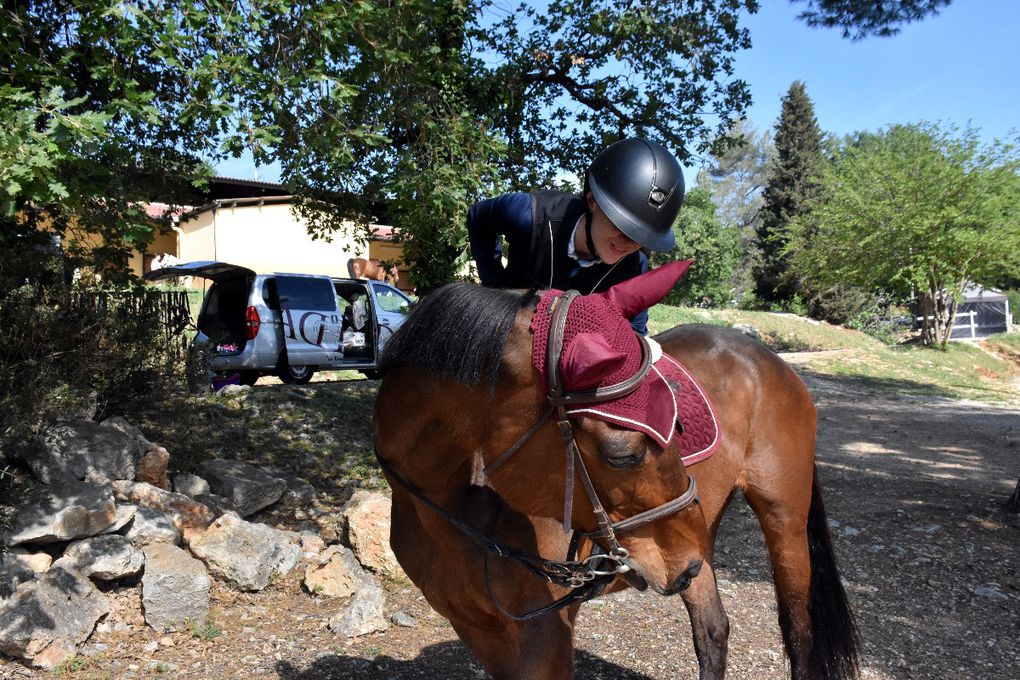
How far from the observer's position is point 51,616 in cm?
411

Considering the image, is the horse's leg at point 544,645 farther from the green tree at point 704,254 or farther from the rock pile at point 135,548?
the green tree at point 704,254

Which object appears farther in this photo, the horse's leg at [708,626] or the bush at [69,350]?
Answer: the bush at [69,350]

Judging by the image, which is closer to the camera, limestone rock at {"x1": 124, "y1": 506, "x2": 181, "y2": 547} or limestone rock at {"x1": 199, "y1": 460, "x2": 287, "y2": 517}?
limestone rock at {"x1": 124, "y1": 506, "x2": 181, "y2": 547}

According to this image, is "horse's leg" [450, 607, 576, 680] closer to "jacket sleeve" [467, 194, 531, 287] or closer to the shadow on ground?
"jacket sleeve" [467, 194, 531, 287]

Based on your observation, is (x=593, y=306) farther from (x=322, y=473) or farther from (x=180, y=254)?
(x=180, y=254)

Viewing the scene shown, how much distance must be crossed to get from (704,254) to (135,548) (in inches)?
1294

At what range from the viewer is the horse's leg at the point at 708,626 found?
3.29 metres

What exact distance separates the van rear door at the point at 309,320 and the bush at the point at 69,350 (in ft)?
19.3

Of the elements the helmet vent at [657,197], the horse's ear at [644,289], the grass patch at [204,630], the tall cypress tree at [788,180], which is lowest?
the grass patch at [204,630]

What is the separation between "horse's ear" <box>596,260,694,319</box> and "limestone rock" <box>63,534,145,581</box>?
12.6 ft

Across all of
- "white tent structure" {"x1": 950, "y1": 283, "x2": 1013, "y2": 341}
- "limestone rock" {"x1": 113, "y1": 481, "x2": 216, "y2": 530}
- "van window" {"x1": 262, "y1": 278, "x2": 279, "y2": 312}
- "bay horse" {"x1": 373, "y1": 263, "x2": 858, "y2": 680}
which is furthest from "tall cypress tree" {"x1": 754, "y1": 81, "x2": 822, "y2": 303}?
"bay horse" {"x1": 373, "y1": 263, "x2": 858, "y2": 680}

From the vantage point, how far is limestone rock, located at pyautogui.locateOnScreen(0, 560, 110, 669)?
396 cm

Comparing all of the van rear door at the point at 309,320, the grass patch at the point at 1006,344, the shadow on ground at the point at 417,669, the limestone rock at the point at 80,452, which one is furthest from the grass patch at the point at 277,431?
the grass patch at the point at 1006,344

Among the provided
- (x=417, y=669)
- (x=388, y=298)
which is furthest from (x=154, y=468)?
(x=388, y=298)
